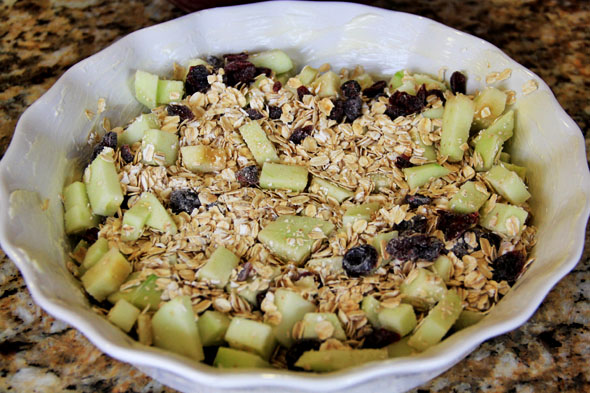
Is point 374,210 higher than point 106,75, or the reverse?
point 106,75

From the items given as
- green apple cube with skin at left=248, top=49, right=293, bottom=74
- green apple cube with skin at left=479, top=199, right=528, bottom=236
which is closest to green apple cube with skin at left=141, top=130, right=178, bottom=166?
green apple cube with skin at left=248, top=49, right=293, bottom=74

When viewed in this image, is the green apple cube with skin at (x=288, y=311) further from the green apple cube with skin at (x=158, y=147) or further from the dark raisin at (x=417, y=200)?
the green apple cube with skin at (x=158, y=147)

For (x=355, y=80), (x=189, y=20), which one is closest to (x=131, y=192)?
(x=189, y=20)

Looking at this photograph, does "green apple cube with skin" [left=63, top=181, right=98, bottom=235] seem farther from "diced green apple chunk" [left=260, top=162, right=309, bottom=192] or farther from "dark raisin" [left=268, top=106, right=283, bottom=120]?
"dark raisin" [left=268, top=106, right=283, bottom=120]

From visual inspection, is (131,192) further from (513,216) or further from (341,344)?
(513,216)

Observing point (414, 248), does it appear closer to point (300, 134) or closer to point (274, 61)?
point (300, 134)

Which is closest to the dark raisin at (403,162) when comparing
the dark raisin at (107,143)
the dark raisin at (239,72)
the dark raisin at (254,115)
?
the dark raisin at (254,115)
